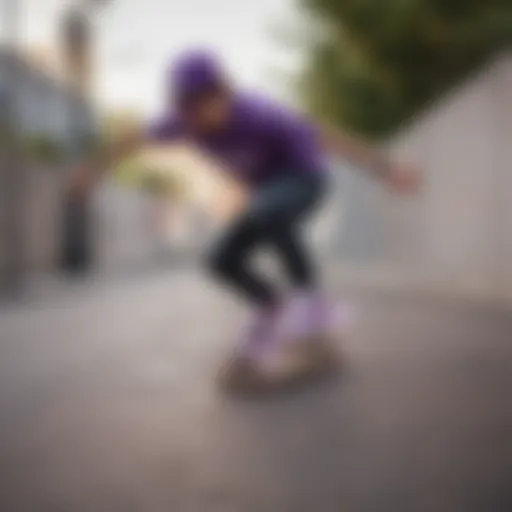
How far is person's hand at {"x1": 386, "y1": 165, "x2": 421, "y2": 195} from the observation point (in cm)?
170

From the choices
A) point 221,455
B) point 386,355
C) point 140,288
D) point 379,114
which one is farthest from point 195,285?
point 221,455

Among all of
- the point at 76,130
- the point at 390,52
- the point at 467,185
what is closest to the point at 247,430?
the point at 467,185

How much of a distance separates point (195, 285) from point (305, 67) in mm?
1587

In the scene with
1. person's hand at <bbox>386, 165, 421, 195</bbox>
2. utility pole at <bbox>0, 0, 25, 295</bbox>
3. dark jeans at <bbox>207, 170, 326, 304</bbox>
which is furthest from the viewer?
utility pole at <bbox>0, 0, 25, 295</bbox>

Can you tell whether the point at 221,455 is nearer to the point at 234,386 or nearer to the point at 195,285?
the point at 234,386

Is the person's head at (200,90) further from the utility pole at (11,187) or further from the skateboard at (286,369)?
the utility pole at (11,187)

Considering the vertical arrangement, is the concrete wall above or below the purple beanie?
above

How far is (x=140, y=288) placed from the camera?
486cm

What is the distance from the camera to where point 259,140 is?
6.37 ft

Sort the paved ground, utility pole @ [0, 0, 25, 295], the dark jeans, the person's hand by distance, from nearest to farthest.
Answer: the paved ground → the person's hand → the dark jeans → utility pole @ [0, 0, 25, 295]

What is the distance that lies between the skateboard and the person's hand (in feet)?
1.47

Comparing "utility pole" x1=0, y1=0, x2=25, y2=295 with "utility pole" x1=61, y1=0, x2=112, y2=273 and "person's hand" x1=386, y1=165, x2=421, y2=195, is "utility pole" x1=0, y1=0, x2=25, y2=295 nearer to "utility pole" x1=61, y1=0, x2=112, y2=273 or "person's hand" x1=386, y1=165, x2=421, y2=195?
"utility pole" x1=61, y1=0, x2=112, y2=273

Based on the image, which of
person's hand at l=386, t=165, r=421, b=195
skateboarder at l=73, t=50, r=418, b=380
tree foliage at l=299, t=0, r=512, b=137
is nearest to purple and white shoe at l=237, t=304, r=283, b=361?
skateboarder at l=73, t=50, r=418, b=380

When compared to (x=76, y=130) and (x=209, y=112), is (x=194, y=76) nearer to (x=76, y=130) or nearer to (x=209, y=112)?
(x=209, y=112)
